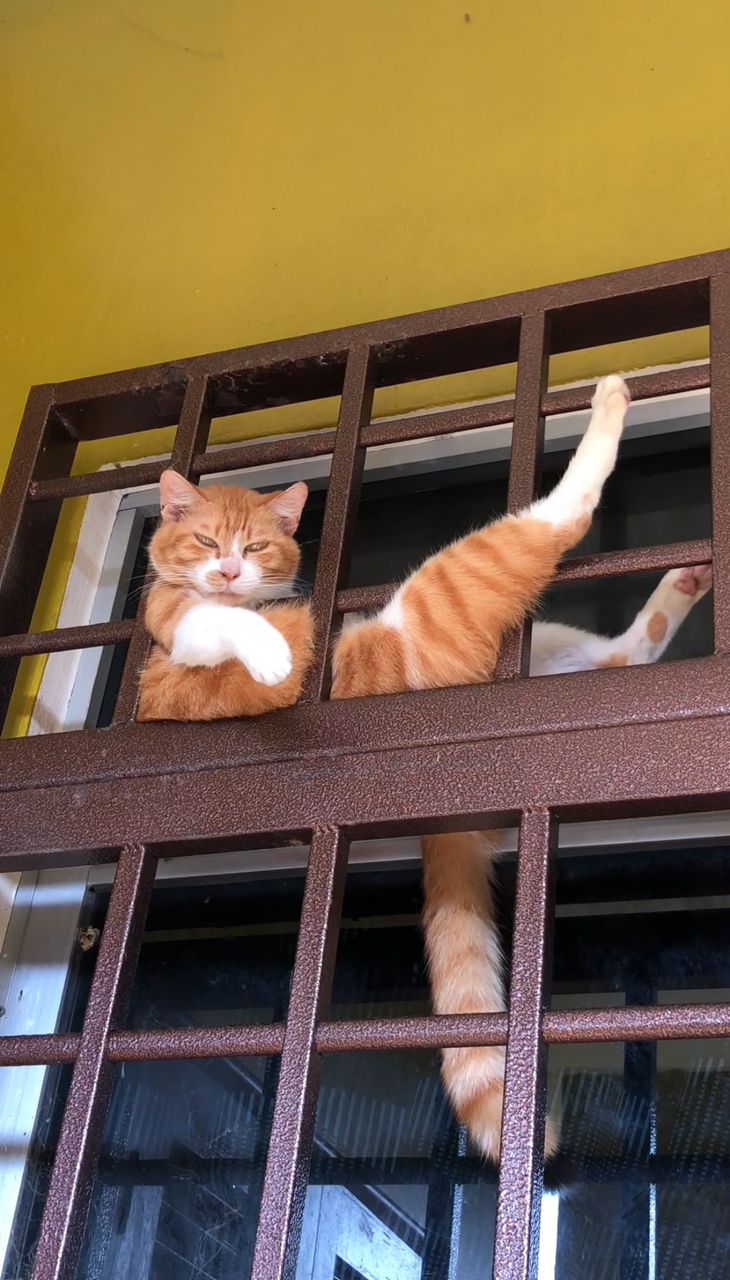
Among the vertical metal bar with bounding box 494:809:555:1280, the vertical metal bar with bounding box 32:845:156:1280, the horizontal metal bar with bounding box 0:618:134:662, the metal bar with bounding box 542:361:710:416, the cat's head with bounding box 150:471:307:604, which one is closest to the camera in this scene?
the vertical metal bar with bounding box 494:809:555:1280

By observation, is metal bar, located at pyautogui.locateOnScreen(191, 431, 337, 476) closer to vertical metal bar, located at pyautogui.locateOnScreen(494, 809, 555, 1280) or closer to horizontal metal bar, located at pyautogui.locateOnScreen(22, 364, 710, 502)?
horizontal metal bar, located at pyautogui.locateOnScreen(22, 364, 710, 502)

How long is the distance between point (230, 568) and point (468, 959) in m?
0.59

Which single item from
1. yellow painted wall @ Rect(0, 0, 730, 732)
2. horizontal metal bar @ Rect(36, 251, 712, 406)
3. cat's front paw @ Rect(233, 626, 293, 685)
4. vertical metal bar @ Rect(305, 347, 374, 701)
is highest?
yellow painted wall @ Rect(0, 0, 730, 732)

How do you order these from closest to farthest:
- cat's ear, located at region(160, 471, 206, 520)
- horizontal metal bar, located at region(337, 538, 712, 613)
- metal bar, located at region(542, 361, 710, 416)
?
horizontal metal bar, located at region(337, 538, 712, 613) → metal bar, located at region(542, 361, 710, 416) → cat's ear, located at region(160, 471, 206, 520)

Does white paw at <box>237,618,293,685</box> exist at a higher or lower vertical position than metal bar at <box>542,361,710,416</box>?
lower

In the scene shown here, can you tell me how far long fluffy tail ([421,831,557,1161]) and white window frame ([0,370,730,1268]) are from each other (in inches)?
3.2

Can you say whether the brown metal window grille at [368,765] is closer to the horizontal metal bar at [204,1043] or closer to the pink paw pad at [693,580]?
the horizontal metal bar at [204,1043]

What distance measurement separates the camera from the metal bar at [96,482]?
54.5 inches

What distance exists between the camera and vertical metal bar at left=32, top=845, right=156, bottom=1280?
958 millimetres

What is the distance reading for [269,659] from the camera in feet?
3.62

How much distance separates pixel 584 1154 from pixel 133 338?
126cm

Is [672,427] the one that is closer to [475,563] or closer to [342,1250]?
[475,563]

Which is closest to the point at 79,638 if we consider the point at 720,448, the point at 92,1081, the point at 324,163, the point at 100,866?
the point at 100,866

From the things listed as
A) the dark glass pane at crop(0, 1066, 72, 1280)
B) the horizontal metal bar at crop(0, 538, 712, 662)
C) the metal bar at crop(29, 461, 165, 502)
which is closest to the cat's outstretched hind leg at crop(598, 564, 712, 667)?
the horizontal metal bar at crop(0, 538, 712, 662)
